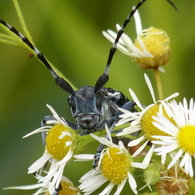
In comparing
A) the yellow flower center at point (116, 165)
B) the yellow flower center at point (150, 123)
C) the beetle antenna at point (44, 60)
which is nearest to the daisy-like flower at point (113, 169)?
the yellow flower center at point (116, 165)

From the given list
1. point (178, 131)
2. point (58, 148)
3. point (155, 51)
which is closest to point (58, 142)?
point (58, 148)

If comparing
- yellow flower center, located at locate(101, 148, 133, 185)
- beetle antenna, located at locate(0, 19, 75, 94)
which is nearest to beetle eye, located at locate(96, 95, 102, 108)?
beetle antenna, located at locate(0, 19, 75, 94)

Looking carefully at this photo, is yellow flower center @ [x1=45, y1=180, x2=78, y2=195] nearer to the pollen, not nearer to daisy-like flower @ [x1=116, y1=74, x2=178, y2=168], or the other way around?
the pollen

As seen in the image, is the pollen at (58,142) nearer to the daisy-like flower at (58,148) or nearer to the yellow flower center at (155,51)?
the daisy-like flower at (58,148)

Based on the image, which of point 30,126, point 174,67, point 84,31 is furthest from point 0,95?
point 174,67

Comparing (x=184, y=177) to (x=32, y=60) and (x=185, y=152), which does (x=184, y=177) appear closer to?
(x=185, y=152)

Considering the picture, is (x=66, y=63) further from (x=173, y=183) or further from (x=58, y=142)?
(x=173, y=183)
